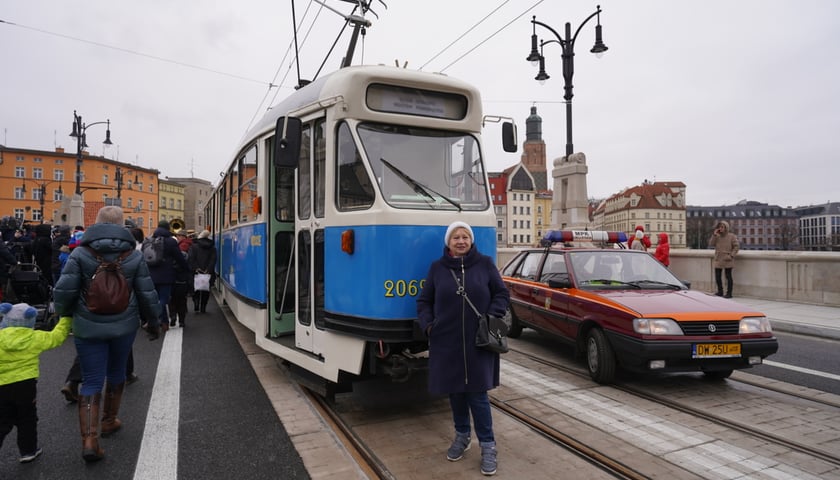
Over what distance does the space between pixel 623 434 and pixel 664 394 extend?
1541 mm

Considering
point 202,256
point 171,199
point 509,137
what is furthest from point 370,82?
point 171,199

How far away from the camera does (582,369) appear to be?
22.4 ft

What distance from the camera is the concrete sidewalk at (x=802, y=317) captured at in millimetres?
9078

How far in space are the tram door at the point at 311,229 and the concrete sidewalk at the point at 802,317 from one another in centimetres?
891

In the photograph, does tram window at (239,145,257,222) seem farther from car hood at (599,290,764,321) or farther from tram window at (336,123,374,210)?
car hood at (599,290,764,321)

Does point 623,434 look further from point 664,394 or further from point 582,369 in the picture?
point 582,369

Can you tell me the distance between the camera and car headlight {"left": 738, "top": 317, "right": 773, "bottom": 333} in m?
5.65

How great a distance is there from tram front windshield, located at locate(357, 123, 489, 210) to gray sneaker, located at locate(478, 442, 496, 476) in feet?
6.84

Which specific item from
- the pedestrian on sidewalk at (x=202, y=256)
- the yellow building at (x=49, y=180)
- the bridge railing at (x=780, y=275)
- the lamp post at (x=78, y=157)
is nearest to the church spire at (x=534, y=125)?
the yellow building at (x=49, y=180)

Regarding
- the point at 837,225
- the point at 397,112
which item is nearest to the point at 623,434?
the point at 397,112

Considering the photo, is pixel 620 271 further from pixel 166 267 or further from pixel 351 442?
pixel 166 267

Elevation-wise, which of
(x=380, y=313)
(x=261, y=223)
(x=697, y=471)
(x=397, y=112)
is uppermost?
(x=397, y=112)

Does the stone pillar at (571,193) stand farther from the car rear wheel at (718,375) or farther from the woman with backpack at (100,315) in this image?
the woman with backpack at (100,315)

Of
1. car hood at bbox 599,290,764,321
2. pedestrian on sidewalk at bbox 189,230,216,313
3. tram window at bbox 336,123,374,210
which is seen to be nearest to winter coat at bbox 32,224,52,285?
pedestrian on sidewalk at bbox 189,230,216,313
